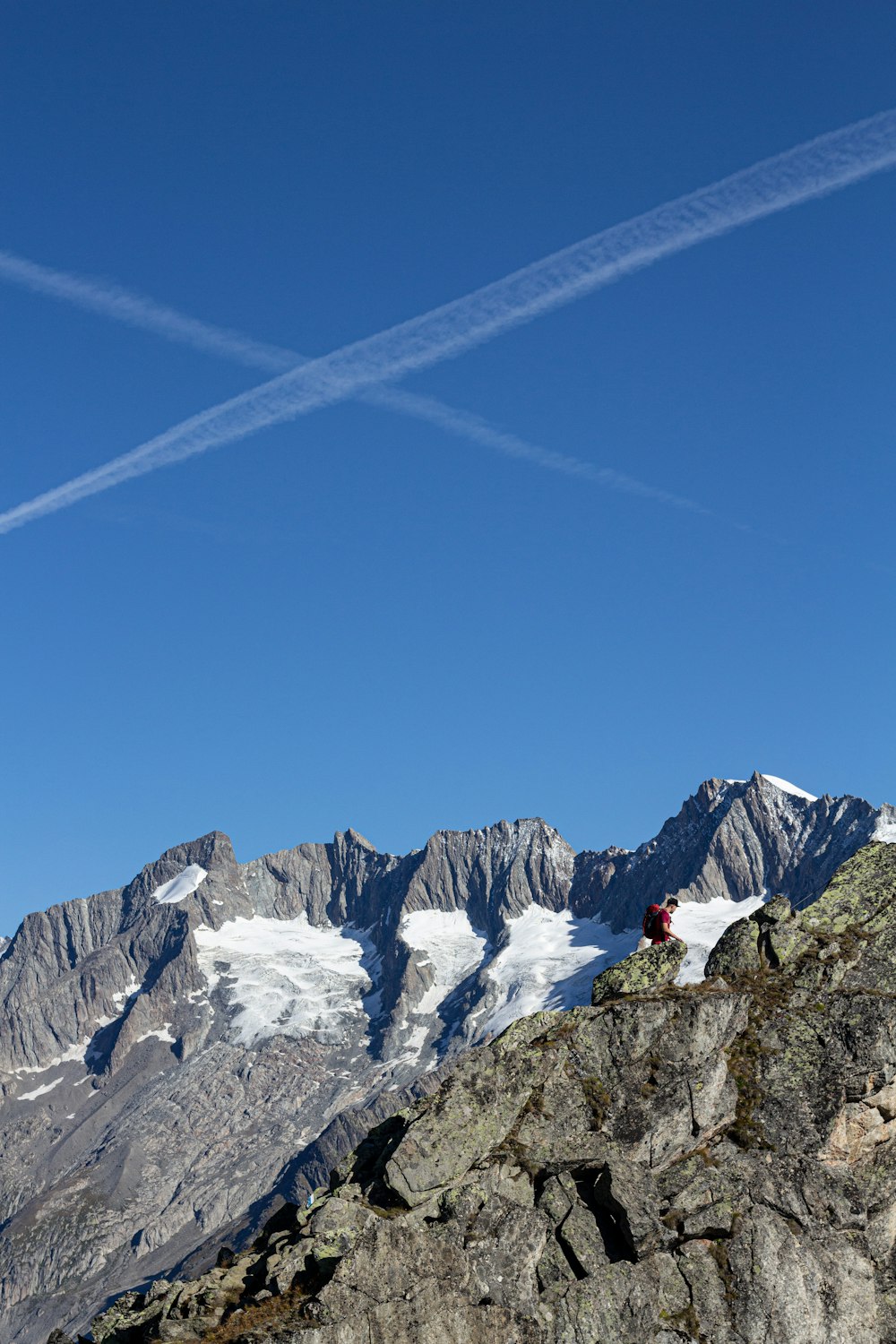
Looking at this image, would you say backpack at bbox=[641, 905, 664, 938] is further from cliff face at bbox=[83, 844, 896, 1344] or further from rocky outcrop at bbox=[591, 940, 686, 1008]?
cliff face at bbox=[83, 844, 896, 1344]

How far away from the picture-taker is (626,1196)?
129ft

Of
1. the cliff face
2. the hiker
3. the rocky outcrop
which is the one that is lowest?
the cliff face

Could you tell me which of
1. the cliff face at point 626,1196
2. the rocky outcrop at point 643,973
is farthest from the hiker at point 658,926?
the cliff face at point 626,1196

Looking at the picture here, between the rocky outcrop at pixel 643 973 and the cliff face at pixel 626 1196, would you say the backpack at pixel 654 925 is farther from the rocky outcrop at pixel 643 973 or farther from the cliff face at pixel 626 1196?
the cliff face at pixel 626 1196

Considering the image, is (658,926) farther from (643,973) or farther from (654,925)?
(643,973)

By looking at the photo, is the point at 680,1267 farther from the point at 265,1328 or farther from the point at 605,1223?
the point at 265,1328

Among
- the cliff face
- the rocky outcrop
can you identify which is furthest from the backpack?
the cliff face

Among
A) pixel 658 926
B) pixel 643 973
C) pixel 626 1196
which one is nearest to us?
pixel 626 1196

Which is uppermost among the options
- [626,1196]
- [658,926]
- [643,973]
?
[658,926]

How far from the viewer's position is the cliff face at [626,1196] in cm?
3722

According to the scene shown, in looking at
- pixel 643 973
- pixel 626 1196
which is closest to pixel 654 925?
pixel 643 973

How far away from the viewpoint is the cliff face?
37.2 meters

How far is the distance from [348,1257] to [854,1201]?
56.3 feet

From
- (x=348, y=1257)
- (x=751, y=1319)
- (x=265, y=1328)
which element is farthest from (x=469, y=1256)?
(x=751, y=1319)
